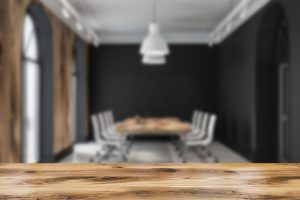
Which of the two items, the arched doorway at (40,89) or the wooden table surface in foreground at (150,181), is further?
the arched doorway at (40,89)

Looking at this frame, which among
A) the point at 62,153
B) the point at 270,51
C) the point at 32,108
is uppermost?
the point at 270,51

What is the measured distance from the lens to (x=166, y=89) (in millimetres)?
11258

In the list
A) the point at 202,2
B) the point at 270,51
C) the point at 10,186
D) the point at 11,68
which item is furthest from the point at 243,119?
the point at 10,186

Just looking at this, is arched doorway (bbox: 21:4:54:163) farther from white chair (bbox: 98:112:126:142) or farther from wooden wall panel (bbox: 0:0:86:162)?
wooden wall panel (bbox: 0:0:86:162)

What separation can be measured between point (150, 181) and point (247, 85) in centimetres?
634

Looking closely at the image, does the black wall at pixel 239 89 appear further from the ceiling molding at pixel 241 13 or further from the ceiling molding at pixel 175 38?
the ceiling molding at pixel 175 38

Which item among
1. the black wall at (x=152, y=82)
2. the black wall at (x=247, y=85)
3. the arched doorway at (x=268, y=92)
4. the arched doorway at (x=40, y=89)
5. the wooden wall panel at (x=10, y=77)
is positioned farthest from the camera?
the black wall at (x=152, y=82)

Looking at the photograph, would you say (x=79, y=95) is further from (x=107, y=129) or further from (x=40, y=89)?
(x=40, y=89)

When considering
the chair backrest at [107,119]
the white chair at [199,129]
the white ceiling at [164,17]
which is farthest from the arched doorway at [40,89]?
the white chair at [199,129]

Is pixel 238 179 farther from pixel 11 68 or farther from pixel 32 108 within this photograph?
pixel 32 108

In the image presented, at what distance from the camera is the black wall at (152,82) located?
36.8 feet

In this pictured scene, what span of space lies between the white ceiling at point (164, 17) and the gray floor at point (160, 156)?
2950mm

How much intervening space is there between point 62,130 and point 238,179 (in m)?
6.47

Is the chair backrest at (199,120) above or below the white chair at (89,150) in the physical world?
above
